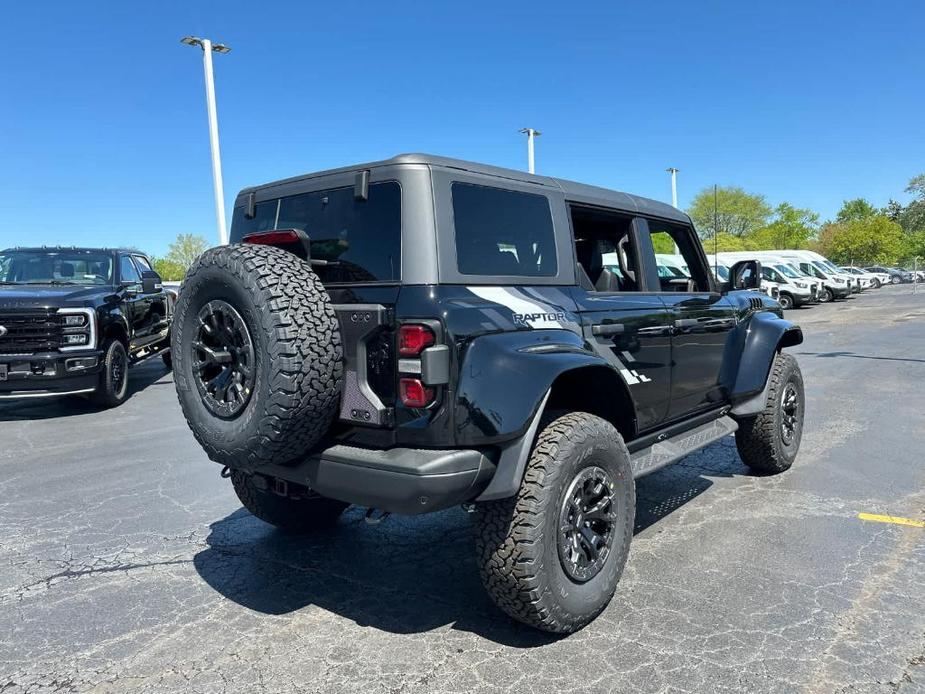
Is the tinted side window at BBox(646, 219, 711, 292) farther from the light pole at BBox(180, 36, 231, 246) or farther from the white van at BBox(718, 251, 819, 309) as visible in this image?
the white van at BBox(718, 251, 819, 309)

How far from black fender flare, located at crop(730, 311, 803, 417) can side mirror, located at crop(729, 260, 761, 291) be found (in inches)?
9.9

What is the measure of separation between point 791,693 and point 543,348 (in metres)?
1.57

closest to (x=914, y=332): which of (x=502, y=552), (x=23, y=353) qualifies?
(x=502, y=552)

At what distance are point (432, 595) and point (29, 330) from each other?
6.51m

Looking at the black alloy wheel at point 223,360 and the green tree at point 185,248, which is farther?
the green tree at point 185,248

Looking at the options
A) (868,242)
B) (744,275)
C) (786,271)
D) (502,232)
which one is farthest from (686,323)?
(868,242)

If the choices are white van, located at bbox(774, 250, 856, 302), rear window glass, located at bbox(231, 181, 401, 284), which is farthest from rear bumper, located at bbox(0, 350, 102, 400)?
white van, located at bbox(774, 250, 856, 302)

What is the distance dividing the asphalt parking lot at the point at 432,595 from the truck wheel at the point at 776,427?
6.7 inches

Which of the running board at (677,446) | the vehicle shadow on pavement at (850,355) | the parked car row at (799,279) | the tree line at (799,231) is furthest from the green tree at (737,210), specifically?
the running board at (677,446)

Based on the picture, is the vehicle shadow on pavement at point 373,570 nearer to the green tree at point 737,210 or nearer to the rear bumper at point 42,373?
the rear bumper at point 42,373

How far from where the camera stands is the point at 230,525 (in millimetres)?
4199

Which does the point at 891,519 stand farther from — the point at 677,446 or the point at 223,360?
the point at 223,360

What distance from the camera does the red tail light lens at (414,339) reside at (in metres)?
2.50

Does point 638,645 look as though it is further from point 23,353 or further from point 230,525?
point 23,353
